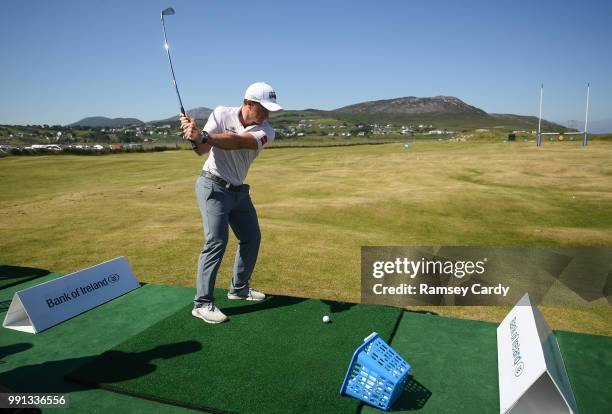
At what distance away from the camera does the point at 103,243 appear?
37.7 feet

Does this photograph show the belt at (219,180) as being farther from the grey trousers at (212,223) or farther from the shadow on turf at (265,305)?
the shadow on turf at (265,305)

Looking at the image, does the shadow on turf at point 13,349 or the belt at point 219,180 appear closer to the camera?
the shadow on turf at point 13,349

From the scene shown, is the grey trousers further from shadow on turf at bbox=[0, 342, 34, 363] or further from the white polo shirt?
shadow on turf at bbox=[0, 342, 34, 363]

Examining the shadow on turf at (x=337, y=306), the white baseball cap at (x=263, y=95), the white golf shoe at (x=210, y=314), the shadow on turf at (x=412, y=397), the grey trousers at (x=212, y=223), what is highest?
the white baseball cap at (x=263, y=95)

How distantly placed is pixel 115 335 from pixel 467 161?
38290mm

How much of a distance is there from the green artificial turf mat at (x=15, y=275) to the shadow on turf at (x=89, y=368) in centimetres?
374

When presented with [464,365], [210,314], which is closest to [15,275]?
[210,314]

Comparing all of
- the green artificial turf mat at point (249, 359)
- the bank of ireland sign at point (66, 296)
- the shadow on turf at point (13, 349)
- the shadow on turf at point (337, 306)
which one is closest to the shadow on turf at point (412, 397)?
the green artificial turf mat at point (249, 359)

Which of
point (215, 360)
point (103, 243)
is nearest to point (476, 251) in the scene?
point (215, 360)

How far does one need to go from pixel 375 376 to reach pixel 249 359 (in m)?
1.64

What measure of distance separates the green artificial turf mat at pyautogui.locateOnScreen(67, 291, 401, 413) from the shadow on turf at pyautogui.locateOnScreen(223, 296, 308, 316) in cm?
3

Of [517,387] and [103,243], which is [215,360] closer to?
[517,387]

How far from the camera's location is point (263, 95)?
5480 millimetres

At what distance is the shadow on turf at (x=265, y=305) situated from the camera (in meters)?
6.23
